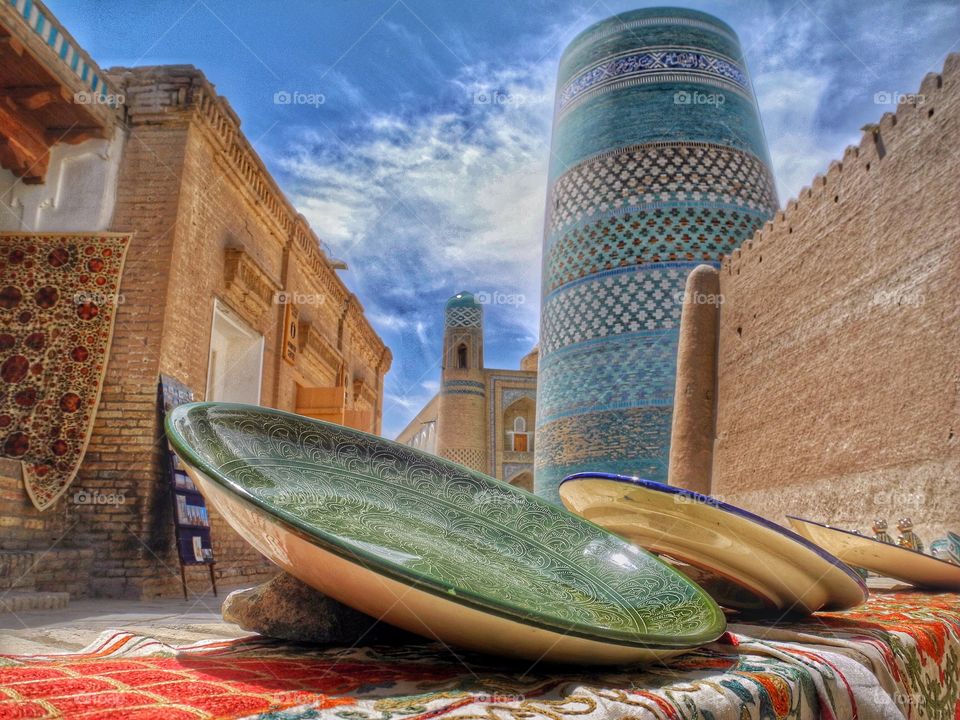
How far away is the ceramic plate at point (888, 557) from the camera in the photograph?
2.64 meters

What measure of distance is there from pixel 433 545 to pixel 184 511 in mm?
3396

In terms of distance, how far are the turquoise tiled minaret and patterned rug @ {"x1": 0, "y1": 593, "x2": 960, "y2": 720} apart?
6.53m

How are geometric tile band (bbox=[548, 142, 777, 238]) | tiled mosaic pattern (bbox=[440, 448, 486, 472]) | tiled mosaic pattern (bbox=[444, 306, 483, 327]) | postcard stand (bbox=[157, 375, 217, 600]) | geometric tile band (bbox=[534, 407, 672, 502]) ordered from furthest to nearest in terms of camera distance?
tiled mosaic pattern (bbox=[444, 306, 483, 327]), tiled mosaic pattern (bbox=[440, 448, 486, 472]), geometric tile band (bbox=[548, 142, 777, 238]), geometric tile band (bbox=[534, 407, 672, 502]), postcard stand (bbox=[157, 375, 217, 600])

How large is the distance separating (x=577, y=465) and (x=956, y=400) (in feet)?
16.0

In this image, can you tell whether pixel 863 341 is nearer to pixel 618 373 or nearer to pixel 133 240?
pixel 618 373

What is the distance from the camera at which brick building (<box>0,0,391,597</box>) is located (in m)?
3.76

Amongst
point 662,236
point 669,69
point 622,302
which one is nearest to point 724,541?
point 622,302

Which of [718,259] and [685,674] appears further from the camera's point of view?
[718,259]

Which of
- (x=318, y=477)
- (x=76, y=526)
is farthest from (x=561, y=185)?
(x=318, y=477)

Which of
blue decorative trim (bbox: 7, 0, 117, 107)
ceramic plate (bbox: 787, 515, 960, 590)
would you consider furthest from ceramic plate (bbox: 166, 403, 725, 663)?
blue decorative trim (bbox: 7, 0, 117, 107)

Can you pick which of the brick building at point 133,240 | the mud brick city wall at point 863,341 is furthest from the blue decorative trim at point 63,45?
the mud brick city wall at point 863,341

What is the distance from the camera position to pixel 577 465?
809cm

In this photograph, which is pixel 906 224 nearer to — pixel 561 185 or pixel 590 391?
pixel 590 391

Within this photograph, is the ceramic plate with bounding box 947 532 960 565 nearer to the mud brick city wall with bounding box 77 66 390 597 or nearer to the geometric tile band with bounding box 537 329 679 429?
the mud brick city wall with bounding box 77 66 390 597
